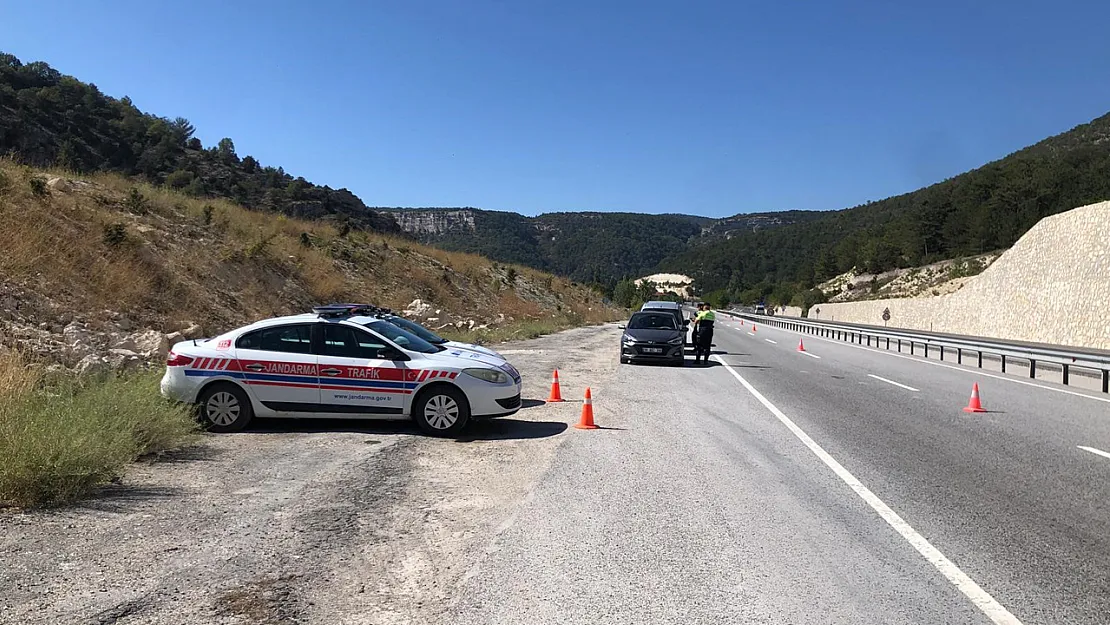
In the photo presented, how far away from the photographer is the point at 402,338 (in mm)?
10180

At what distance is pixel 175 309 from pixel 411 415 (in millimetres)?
11485

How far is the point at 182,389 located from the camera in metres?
9.27

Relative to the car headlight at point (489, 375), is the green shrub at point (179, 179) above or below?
above

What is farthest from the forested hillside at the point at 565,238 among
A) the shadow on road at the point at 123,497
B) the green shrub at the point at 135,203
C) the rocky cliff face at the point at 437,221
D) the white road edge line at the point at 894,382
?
the shadow on road at the point at 123,497

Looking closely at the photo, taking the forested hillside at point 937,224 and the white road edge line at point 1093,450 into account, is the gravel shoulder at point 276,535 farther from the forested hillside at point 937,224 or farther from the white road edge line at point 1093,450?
the forested hillside at point 937,224

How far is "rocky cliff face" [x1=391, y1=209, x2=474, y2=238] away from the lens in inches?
5005

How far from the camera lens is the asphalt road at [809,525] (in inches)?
164

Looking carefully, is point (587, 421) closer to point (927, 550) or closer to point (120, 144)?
point (927, 550)

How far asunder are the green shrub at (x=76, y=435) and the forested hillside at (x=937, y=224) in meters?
84.9

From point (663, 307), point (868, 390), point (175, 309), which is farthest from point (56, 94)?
point (868, 390)

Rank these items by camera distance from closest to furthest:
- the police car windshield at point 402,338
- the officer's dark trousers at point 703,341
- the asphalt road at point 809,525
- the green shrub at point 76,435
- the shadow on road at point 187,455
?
the asphalt road at point 809,525 < the green shrub at point 76,435 < the shadow on road at point 187,455 < the police car windshield at point 402,338 < the officer's dark trousers at point 703,341

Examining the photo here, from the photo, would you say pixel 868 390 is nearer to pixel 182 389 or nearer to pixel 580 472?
pixel 580 472

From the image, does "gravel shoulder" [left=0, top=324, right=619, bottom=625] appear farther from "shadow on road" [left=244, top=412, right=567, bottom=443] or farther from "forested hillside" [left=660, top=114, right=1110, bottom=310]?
"forested hillside" [left=660, top=114, right=1110, bottom=310]

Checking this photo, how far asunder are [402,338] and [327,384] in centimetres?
128
